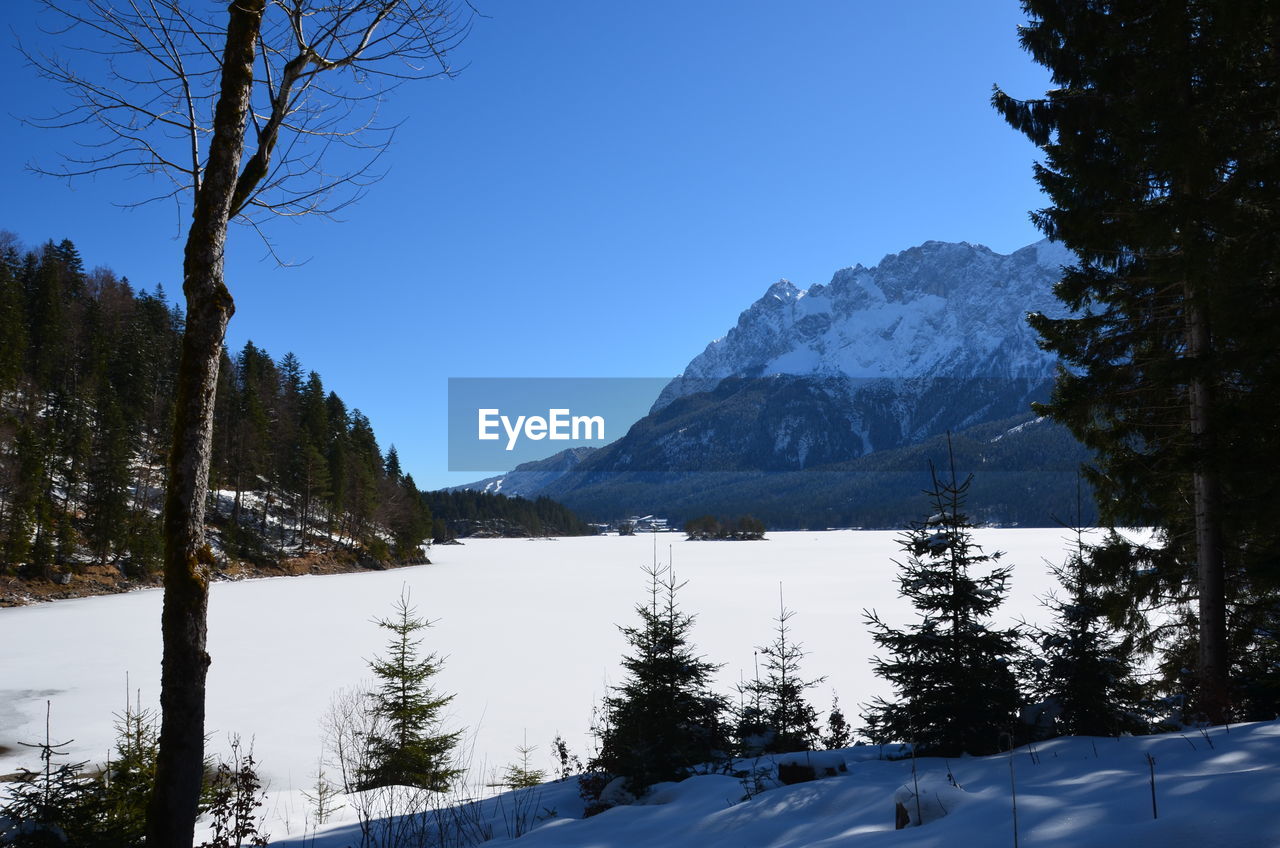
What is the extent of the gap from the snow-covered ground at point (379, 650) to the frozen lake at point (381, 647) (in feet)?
0.24

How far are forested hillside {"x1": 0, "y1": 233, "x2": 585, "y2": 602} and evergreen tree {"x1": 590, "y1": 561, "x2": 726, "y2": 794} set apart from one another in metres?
37.7

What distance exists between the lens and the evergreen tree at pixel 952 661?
5.85 metres

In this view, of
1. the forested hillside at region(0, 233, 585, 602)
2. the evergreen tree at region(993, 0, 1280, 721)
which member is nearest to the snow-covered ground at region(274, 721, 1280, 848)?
the evergreen tree at region(993, 0, 1280, 721)

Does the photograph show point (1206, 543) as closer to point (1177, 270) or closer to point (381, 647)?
point (1177, 270)

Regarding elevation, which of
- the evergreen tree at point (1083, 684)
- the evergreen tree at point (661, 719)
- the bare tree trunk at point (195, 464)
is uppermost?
the bare tree trunk at point (195, 464)

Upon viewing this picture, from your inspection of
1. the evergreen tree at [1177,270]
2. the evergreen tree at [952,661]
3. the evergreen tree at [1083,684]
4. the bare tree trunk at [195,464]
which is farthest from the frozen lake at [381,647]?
the bare tree trunk at [195,464]

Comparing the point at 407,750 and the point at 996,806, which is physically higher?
the point at 996,806

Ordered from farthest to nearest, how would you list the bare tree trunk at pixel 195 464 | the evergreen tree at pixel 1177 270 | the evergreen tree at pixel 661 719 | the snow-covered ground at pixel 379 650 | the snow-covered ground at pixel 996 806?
the snow-covered ground at pixel 379 650, the evergreen tree at pixel 661 719, the evergreen tree at pixel 1177 270, the bare tree trunk at pixel 195 464, the snow-covered ground at pixel 996 806

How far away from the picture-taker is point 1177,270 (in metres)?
5.71

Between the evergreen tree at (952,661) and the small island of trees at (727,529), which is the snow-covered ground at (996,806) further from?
the small island of trees at (727,529)

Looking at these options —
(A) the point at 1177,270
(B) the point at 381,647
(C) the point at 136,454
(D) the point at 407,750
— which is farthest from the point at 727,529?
(A) the point at 1177,270

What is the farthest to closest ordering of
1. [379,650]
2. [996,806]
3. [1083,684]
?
[379,650] → [1083,684] → [996,806]

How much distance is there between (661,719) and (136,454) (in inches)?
2225

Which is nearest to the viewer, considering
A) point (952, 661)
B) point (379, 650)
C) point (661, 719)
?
point (952, 661)
